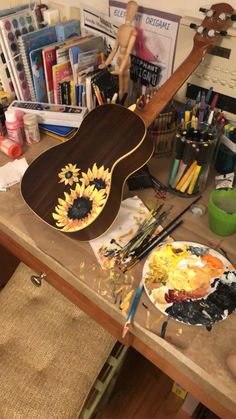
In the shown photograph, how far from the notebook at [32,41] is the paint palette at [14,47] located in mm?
25

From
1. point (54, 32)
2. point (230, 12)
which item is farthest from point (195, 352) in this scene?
point (54, 32)

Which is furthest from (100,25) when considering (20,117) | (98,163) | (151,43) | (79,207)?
(79,207)

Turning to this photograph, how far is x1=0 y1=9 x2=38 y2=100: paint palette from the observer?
0.98 m

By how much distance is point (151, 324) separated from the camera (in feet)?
2.04

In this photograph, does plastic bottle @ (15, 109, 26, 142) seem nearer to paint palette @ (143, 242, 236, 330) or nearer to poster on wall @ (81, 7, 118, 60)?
poster on wall @ (81, 7, 118, 60)

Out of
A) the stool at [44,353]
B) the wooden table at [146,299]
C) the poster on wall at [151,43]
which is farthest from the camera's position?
the poster on wall at [151,43]

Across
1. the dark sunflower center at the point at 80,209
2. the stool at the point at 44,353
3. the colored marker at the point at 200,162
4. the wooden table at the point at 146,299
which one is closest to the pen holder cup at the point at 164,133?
the wooden table at the point at 146,299

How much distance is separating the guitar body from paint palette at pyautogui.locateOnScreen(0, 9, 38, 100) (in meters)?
0.36

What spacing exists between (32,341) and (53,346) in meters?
0.06

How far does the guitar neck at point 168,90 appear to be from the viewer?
0.80 metres

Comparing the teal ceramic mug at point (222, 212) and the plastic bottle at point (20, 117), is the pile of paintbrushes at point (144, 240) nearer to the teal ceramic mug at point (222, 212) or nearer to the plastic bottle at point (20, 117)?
the teal ceramic mug at point (222, 212)

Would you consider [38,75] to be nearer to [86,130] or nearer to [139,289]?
[86,130]

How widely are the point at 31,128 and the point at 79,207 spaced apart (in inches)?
14.2

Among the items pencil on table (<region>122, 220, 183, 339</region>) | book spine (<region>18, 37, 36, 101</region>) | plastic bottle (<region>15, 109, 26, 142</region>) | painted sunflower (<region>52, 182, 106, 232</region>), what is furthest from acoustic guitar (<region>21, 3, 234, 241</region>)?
book spine (<region>18, 37, 36, 101</region>)
